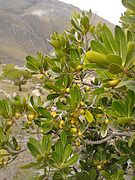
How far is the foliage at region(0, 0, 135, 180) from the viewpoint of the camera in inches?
99.7

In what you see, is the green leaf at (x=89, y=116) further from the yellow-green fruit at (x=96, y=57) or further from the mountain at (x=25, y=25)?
the mountain at (x=25, y=25)

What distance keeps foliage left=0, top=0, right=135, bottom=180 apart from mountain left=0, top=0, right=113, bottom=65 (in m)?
97.5

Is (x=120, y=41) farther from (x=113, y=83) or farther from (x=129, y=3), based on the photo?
(x=129, y=3)

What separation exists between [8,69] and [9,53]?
89916 mm

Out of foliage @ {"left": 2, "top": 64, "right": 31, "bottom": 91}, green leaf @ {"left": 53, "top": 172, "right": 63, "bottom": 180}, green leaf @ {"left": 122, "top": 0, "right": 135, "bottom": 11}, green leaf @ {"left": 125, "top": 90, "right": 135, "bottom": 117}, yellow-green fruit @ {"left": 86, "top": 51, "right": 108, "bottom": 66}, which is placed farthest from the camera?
foliage @ {"left": 2, "top": 64, "right": 31, "bottom": 91}

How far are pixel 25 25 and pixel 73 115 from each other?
141158 millimetres

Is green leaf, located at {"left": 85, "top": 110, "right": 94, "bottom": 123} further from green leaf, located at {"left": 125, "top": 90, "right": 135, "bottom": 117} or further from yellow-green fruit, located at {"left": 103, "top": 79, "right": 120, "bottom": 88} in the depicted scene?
yellow-green fruit, located at {"left": 103, "top": 79, "right": 120, "bottom": 88}

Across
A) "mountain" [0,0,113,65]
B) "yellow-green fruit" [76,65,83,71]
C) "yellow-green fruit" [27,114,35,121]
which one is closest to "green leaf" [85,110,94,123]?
"yellow-green fruit" [76,65,83,71]

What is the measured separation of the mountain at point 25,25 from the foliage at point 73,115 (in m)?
97.5

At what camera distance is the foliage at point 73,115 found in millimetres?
2533

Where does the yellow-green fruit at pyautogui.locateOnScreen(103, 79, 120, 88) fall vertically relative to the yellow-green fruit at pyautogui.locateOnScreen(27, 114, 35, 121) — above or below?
above

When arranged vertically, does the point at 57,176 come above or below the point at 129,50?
below

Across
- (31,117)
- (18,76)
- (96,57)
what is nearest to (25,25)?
(18,76)

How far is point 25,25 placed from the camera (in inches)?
5522
